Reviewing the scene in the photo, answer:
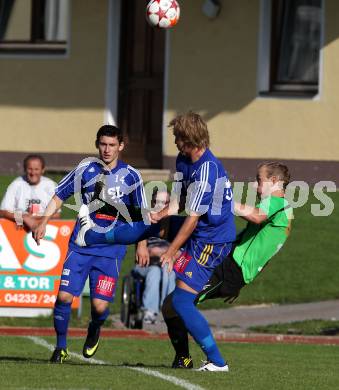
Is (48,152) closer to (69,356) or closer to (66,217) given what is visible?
(66,217)

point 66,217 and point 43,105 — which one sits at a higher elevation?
point 43,105

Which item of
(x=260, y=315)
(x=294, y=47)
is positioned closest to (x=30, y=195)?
(x=260, y=315)

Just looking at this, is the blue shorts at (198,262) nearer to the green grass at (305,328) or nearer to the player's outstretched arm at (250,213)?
the player's outstretched arm at (250,213)

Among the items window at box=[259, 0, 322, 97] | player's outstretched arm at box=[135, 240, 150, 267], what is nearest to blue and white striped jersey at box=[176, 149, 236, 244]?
player's outstretched arm at box=[135, 240, 150, 267]

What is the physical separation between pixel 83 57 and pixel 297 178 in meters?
4.54

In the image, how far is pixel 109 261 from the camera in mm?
12242

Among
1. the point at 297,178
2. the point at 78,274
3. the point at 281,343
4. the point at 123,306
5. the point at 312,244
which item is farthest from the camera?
the point at 297,178

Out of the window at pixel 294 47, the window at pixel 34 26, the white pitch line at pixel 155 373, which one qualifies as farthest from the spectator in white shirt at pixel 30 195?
the window at pixel 34 26

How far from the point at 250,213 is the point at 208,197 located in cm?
76

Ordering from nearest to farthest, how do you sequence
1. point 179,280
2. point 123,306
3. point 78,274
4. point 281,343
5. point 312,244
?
point 179,280, point 78,274, point 281,343, point 123,306, point 312,244

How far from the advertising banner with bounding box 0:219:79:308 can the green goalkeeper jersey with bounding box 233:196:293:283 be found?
18.4 ft

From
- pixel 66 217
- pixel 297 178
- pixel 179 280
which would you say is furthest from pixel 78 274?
pixel 297 178

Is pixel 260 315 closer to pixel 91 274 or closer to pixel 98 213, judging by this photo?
pixel 91 274

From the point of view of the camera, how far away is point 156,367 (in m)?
11.6
